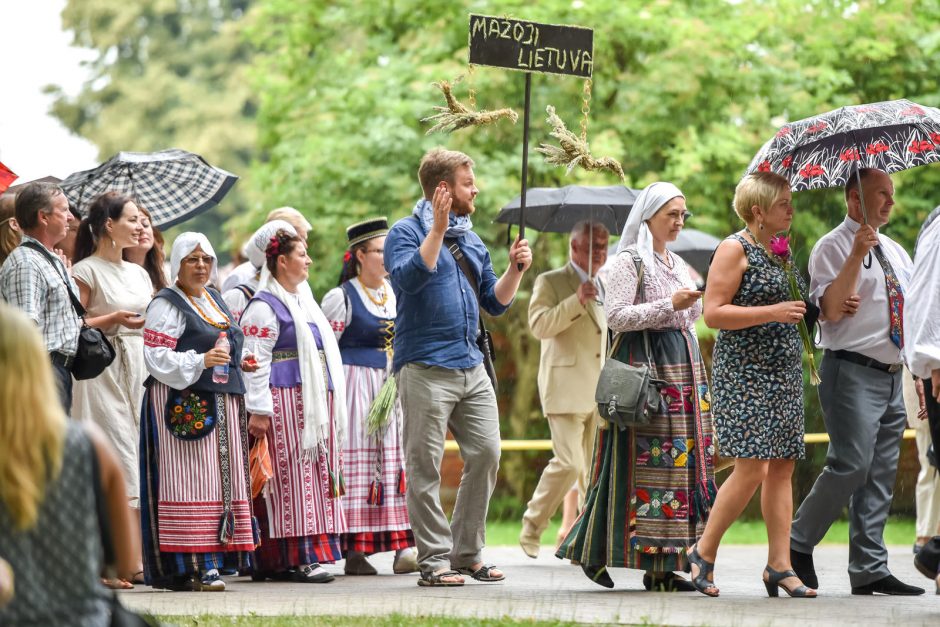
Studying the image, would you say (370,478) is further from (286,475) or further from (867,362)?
(867,362)

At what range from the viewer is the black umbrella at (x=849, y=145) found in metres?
7.66

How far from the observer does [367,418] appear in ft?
32.5

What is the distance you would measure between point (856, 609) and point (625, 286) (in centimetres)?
207

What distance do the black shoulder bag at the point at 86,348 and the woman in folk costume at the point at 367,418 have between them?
208 centimetres

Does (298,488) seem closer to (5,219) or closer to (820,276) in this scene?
(5,219)

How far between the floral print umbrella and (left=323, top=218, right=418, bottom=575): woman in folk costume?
3007mm

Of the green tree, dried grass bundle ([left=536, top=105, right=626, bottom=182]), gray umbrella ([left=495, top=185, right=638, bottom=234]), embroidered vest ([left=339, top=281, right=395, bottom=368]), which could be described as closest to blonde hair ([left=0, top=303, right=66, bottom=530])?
dried grass bundle ([left=536, top=105, right=626, bottom=182])

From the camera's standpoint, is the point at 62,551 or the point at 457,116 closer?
the point at 62,551

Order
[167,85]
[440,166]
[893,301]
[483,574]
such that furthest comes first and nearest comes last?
[167,85]
[483,574]
[440,166]
[893,301]

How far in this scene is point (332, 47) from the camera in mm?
18953

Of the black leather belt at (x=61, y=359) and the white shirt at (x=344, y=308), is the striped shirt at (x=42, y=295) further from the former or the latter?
the white shirt at (x=344, y=308)

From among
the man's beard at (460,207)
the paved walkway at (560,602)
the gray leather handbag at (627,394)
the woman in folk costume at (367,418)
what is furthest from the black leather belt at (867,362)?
the woman in folk costume at (367,418)

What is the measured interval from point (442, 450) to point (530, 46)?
7.82ft

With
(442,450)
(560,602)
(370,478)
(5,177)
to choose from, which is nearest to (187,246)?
(5,177)
